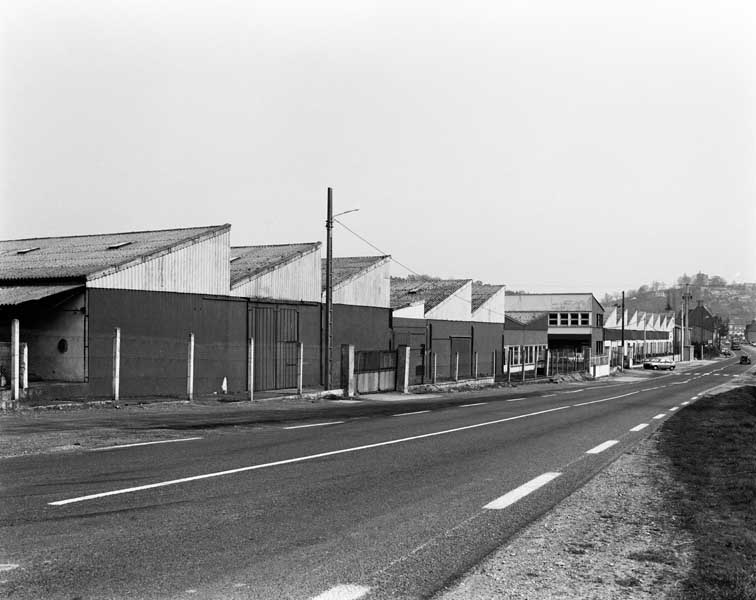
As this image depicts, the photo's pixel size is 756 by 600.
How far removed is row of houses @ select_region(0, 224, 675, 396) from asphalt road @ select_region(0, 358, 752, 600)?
33.0ft

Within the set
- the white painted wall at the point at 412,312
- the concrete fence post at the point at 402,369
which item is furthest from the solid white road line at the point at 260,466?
the white painted wall at the point at 412,312

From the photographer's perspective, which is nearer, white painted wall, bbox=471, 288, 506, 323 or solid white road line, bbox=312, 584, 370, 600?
solid white road line, bbox=312, 584, 370, 600

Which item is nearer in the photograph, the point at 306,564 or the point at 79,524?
the point at 306,564

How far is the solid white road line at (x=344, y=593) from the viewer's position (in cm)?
482

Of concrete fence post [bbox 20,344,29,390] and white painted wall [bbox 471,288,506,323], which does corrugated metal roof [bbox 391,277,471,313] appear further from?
concrete fence post [bbox 20,344,29,390]

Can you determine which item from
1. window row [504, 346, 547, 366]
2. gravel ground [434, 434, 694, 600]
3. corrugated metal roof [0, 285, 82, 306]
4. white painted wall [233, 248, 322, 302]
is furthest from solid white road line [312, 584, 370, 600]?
window row [504, 346, 547, 366]

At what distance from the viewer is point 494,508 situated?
25.3ft

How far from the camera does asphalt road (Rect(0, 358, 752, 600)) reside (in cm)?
516

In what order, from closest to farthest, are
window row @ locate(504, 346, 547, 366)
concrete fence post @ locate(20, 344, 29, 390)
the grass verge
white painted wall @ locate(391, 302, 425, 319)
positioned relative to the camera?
the grass verge → concrete fence post @ locate(20, 344, 29, 390) → white painted wall @ locate(391, 302, 425, 319) → window row @ locate(504, 346, 547, 366)

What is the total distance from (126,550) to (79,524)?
39.2 inches

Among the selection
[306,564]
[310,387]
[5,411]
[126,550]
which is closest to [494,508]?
[306,564]

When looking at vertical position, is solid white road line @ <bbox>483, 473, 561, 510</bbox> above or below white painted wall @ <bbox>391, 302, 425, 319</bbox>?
below

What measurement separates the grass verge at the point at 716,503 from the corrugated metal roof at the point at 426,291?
2996 centimetres

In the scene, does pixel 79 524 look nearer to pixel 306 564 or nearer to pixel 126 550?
pixel 126 550
